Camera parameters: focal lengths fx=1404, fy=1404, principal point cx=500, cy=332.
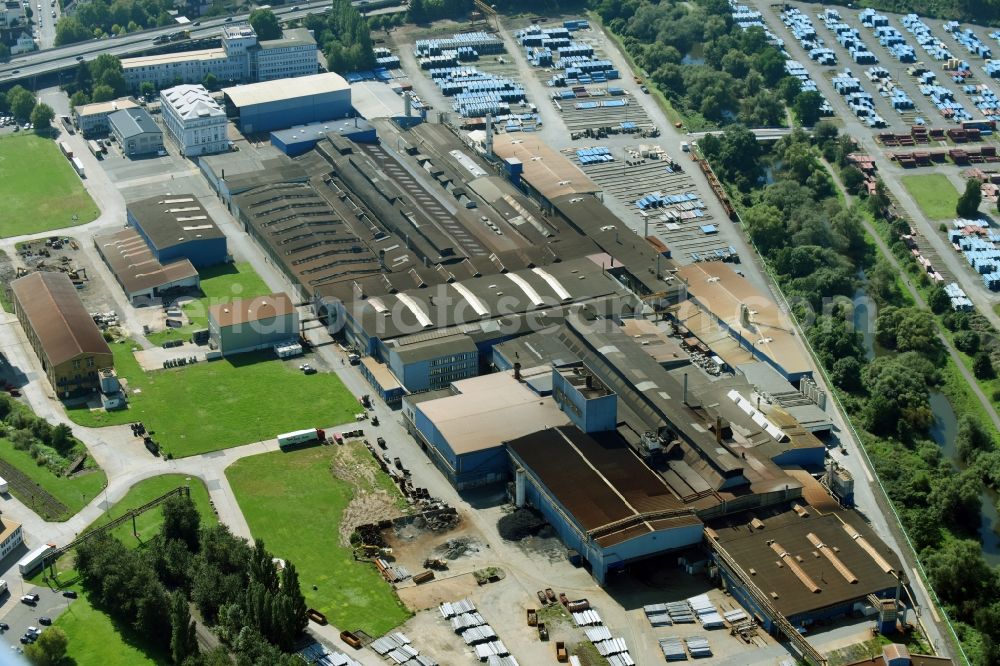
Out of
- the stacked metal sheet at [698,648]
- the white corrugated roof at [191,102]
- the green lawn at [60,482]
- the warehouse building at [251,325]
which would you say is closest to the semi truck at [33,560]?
the green lawn at [60,482]

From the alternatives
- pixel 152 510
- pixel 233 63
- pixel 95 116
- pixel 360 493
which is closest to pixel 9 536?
pixel 152 510

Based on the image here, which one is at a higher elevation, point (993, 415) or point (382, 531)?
point (382, 531)

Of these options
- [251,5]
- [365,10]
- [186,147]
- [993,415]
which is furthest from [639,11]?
[993,415]

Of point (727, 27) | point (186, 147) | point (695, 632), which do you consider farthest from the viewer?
point (727, 27)

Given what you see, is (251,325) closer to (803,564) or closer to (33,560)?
(33,560)

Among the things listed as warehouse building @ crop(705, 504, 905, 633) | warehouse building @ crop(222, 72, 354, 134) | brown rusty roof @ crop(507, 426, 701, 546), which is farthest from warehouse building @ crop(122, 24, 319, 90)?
warehouse building @ crop(705, 504, 905, 633)

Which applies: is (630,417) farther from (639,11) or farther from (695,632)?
(639,11)
